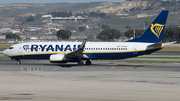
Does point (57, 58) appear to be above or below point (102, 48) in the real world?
below

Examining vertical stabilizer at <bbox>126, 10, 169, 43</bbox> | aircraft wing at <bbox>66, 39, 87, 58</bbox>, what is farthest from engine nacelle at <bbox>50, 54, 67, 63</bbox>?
vertical stabilizer at <bbox>126, 10, 169, 43</bbox>

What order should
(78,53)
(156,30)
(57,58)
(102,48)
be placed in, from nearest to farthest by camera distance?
(57,58) < (78,53) < (156,30) < (102,48)

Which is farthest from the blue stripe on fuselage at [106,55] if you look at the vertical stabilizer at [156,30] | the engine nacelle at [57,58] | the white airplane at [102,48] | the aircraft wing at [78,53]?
the engine nacelle at [57,58]

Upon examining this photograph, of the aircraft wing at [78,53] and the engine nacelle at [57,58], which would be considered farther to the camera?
the aircraft wing at [78,53]

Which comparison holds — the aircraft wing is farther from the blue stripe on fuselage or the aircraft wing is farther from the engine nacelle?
the blue stripe on fuselage

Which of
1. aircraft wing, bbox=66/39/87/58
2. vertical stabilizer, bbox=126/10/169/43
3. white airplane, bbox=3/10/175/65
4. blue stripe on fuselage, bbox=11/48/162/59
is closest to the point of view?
aircraft wing, bbox=66/39/87/58

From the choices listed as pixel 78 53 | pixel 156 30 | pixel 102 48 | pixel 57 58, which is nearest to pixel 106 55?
pixel 102 48

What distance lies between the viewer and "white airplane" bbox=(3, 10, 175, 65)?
4612 cm

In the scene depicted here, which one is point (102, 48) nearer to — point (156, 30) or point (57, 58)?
point (57, 58)

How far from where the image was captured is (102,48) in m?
47.3

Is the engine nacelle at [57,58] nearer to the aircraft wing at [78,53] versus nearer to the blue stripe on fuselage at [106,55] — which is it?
the aircraft wing at [78,53]

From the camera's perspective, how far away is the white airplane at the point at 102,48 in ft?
151

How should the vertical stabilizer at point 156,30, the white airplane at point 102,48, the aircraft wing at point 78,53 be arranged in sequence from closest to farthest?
the aircraft wing at point 78,53 → the white airplane at point 102,48 → the vertical stabilizer at point 156,30

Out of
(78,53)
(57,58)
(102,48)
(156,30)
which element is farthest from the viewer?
(102,48)
